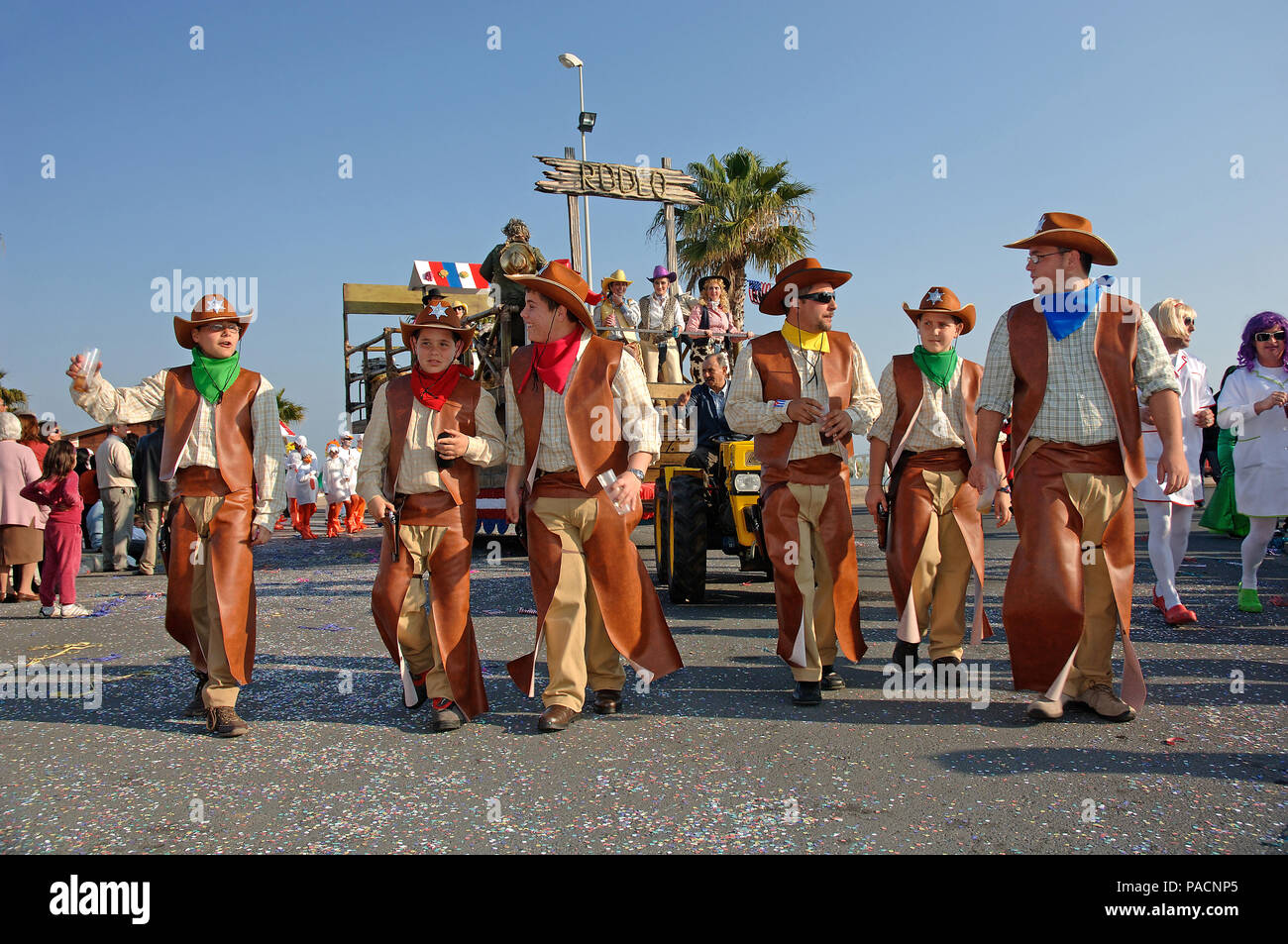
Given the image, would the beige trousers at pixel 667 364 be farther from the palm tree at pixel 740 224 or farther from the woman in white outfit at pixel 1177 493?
the palm tree at pixel 740 224

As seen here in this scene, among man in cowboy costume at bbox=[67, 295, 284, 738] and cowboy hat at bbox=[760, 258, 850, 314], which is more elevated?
cowboy hat at bbox=[760, 258, 850, 314]

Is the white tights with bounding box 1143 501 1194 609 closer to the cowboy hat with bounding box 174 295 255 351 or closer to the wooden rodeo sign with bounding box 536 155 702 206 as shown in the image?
the cowboy hat with bounding box 174 295 255 351

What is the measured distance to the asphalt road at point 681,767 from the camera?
9.86 feet

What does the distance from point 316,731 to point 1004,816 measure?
297 cm

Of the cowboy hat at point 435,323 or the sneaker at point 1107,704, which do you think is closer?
the sneaker at point 1107,704

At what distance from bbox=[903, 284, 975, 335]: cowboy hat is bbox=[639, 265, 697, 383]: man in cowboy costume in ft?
22.6

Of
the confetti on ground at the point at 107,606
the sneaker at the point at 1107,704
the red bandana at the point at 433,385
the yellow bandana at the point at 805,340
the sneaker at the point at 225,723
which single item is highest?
the yellow bandana at the point at 805,340

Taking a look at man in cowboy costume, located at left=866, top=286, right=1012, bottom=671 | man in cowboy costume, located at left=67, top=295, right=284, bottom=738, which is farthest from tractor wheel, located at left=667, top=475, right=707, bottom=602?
man in cowboy costume, located at left=67, top=295, right=284, bottom=738

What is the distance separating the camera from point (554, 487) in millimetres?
4488

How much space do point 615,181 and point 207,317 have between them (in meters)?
10.4

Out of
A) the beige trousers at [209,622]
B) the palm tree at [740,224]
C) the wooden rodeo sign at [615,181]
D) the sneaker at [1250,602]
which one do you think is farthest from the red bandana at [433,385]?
the palm tree at [740,224]

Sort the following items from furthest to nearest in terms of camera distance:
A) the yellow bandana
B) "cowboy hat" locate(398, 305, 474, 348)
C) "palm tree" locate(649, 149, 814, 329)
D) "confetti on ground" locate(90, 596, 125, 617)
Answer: "palm tree" locate(649, 149, 814, 329) → "confetti on ground" locate(90, 596, 125, 617) → the yellow bandana → "cowboy hat" locate(398, 305, 474, 348)

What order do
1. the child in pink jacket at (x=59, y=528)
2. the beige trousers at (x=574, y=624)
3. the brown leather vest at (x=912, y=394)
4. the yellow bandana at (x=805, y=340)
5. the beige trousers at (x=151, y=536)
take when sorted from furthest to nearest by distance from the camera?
the beige trousers at (x=151, y=536) < the child in pink jacket at (x=59, y=528) < the brown leather vest at (x=912, y=394) < the yellow bandana at (x=805, y=340) < the beige trousers at (x=574, y=624)

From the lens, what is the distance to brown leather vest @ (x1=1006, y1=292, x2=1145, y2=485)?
4059 millimetres
